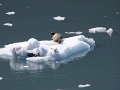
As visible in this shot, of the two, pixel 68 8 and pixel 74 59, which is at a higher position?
pixel 68 8

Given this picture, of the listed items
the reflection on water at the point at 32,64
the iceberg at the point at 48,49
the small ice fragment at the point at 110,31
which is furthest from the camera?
the small ice fragment at the point at 110,31

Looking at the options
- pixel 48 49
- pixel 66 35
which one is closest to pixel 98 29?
pixel 66 35

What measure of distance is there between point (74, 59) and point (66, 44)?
0.34 meters

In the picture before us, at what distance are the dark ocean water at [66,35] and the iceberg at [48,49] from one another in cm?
15

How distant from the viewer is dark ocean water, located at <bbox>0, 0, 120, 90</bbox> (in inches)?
258

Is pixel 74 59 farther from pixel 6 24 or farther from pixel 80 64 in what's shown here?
pixel 6 24

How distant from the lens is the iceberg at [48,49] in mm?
7185

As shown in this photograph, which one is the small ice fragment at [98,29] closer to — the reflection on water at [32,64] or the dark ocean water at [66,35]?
the dark ocean water at [66,35]

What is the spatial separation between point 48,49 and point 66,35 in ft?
3.13

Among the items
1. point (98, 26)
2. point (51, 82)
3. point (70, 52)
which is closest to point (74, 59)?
point (70, 52)

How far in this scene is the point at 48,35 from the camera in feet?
26.9

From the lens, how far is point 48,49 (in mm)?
7316

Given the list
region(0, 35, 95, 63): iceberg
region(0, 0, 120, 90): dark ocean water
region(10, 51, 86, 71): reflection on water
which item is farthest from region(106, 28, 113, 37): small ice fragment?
region(10, 51, 86, 71): reflection on water

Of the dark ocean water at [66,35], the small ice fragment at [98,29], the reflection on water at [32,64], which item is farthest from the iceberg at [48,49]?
the small ice fragment at [98,29]
